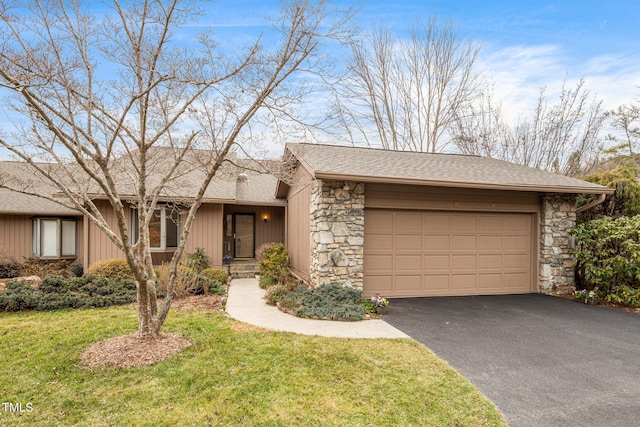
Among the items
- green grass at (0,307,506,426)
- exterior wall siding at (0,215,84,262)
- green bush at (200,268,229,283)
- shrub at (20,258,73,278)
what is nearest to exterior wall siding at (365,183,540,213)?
green grass at (0,307,506,426)

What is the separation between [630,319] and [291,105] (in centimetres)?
733

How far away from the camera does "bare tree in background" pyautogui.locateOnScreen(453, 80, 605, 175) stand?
1513 centimetres

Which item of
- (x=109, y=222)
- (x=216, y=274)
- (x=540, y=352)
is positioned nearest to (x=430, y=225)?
(x=540, y=352)

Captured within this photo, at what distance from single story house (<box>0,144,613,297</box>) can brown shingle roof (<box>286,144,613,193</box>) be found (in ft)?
0.10

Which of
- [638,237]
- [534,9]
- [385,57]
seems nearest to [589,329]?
[638,237]

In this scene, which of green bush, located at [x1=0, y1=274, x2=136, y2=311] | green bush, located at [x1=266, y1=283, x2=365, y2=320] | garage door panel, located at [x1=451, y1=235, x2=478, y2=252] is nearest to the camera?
green bush, located at [x1=266, y1=283, x2=365, y2=320]

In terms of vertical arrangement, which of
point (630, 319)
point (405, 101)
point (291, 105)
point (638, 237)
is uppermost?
point (405, 101)

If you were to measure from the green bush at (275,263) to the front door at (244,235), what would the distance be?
3491 millimetres

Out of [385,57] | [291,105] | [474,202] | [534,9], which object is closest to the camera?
[291,105]

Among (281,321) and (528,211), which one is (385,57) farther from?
(281,321)

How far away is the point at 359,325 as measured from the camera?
564cm

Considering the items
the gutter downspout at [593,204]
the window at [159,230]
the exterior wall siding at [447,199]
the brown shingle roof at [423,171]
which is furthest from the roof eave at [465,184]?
the window at [159,230]

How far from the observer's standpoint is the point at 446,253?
801 cm

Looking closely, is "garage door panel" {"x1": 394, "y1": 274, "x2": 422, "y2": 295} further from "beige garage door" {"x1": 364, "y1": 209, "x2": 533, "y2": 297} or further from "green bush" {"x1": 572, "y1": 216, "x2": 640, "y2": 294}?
"green bush" {"x1": 572, "y1": 216, "x2": 640, "y2": 294}
